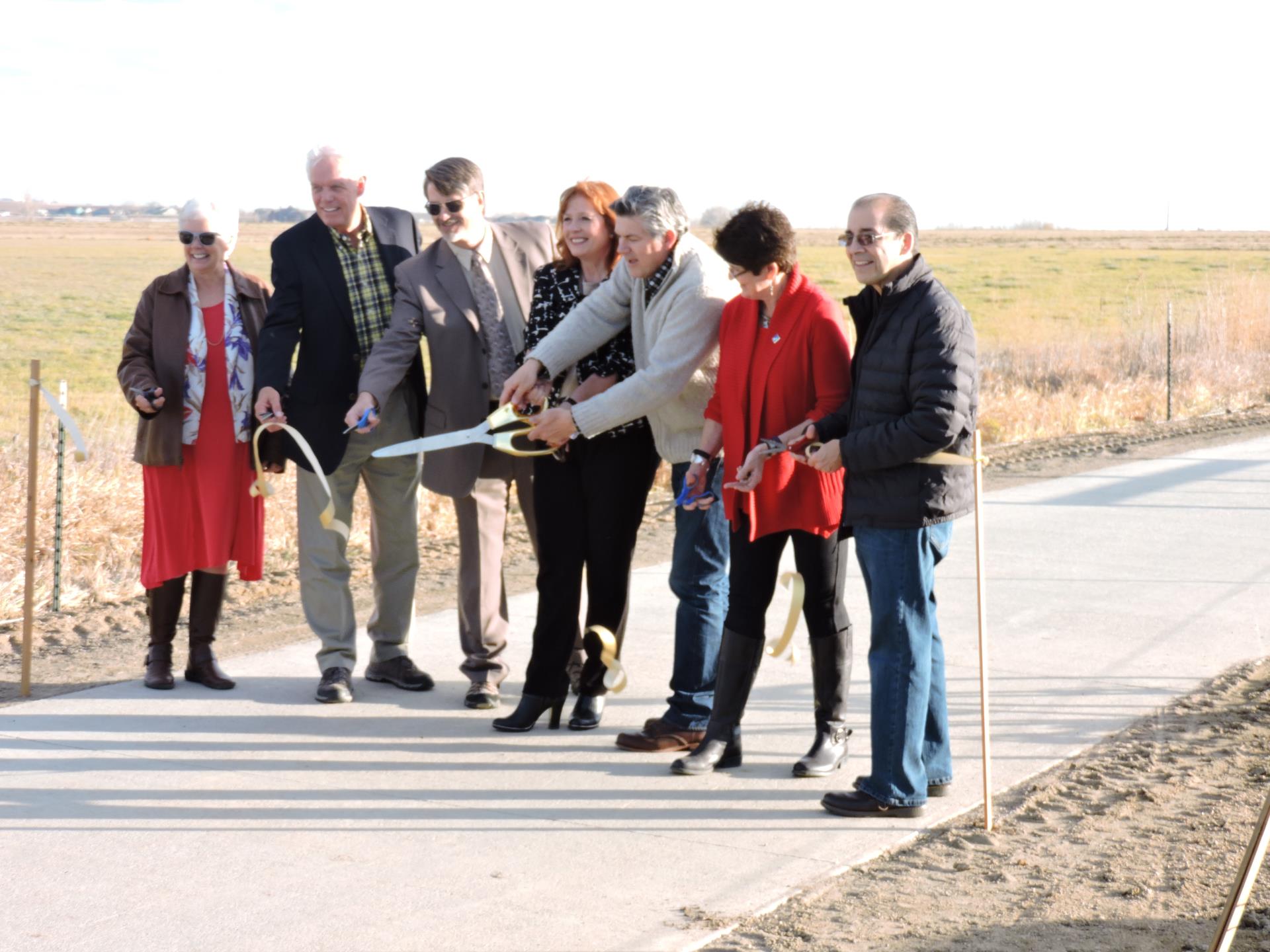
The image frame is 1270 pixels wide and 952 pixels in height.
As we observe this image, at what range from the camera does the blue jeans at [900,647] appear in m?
4.26

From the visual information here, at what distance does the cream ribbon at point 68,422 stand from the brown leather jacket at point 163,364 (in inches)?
7.9

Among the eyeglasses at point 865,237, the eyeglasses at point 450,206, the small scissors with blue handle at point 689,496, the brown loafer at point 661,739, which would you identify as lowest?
the brown loafer at point 661,739

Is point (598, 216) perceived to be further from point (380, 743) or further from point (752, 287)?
point (380, 743)

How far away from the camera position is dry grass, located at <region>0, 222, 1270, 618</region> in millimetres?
8664

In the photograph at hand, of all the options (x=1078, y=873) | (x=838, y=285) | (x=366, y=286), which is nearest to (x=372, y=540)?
(x=366, y=286)

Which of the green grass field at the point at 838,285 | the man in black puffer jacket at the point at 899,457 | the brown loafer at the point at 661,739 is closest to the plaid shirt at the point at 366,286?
the brown loafer at the point at 661,739

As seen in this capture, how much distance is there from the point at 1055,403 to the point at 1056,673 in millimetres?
→ 11602

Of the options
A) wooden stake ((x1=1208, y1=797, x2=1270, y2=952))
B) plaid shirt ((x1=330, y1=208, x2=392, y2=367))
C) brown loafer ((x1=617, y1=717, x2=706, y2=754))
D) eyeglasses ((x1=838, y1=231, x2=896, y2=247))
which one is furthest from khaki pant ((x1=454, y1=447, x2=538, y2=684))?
wooden stake ((x1=1208, y1=797, x2=1270, y2=952))

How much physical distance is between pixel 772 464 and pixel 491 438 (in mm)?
1074

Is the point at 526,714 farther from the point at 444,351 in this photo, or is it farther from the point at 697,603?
the point at 444,351

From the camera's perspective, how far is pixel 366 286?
5707mm

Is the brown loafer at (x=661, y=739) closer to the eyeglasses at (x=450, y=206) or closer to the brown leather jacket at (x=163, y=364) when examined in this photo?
the brown leather jacket at (x=163, y=364)

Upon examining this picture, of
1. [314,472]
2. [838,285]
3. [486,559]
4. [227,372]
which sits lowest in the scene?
[486,559]

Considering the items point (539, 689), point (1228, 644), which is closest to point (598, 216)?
point (539, 689)
